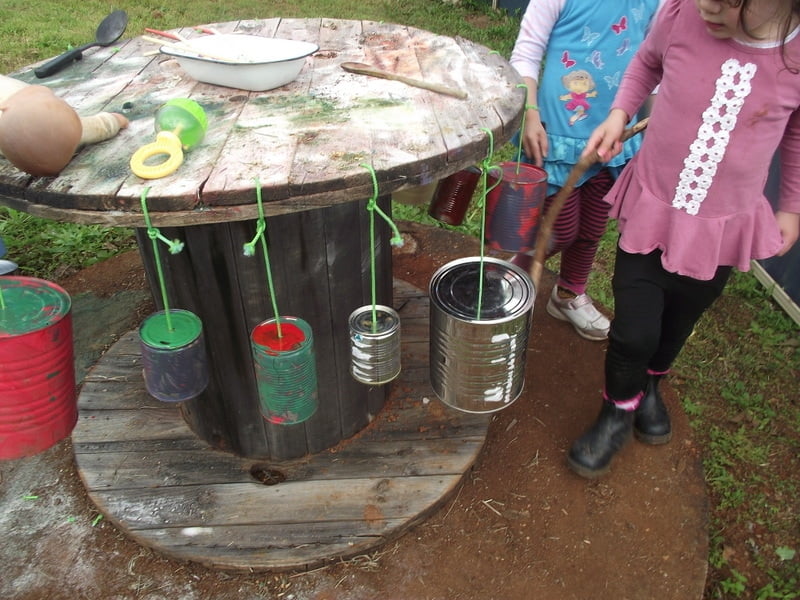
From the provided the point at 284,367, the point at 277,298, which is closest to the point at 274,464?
the point at 277,298

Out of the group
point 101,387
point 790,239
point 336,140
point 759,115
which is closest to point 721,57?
point 759,115

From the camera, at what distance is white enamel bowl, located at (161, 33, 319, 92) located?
1.69 meters

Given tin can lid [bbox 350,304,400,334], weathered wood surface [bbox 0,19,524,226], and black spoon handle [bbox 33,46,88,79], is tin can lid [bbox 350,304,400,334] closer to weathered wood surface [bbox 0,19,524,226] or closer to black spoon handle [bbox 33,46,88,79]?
weathered wood surface [bbox 0,19,524,226]

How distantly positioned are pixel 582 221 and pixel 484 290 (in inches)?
38.5

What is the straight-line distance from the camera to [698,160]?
169 centimetres

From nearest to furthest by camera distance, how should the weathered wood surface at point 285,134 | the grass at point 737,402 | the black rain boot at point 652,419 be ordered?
the weathered wood surface at point 285,134 < the grass at point 737,402 < the black rain boot at point 652,419

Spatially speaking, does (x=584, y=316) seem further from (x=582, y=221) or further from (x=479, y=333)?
(x=479, y=333)

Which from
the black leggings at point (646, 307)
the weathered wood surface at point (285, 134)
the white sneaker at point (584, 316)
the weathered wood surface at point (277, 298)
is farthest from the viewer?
the white sneaker at point (584, 316)

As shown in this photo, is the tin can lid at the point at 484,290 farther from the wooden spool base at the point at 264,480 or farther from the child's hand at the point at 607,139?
the wooden spool base at the point at 264,480

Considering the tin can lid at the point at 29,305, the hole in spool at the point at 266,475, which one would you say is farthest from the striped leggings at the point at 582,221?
the tin can lid at the point at 29,305

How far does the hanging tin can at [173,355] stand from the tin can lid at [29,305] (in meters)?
0.19

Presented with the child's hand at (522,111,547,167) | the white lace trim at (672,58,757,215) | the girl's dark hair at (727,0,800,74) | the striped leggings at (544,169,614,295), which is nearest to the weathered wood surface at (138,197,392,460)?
the child's hand at (522,111,547,167)

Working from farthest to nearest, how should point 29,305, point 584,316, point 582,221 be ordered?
point 584,316
point 582,221
point 29,305

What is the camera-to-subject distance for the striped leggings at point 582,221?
2.36 metres
